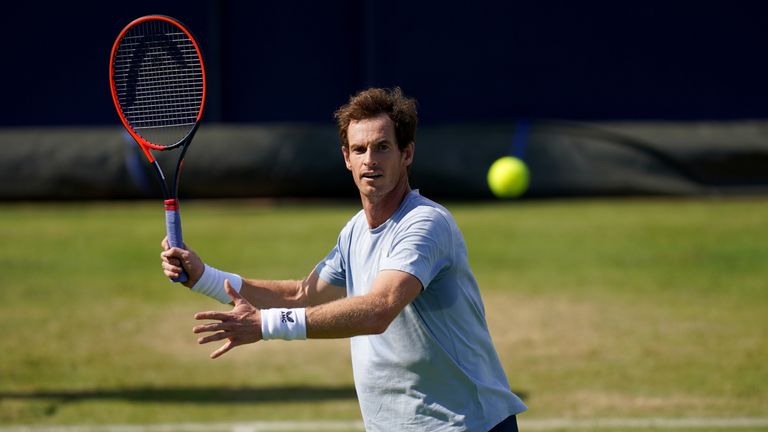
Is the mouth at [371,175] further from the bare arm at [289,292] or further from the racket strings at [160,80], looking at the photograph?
the racket strings at [160,80]

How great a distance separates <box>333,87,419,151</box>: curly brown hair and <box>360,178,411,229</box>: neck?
0.51ft

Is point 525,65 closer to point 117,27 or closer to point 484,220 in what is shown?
point 484,220

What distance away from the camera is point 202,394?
7844mm

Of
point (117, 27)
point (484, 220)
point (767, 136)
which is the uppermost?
point (117, 27)

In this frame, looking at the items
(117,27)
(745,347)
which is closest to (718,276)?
(745,347)

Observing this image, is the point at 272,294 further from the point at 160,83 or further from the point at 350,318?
the point at 160,83

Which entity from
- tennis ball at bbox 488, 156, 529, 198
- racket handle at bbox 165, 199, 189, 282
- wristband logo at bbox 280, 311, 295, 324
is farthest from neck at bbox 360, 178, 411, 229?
tennis ball at bbox 488, 156, 529, 198

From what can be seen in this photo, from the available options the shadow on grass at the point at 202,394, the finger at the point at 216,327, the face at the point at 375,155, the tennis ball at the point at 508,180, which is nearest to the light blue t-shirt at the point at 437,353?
the face at the point at 375,155

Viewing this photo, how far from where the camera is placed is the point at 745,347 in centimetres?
869

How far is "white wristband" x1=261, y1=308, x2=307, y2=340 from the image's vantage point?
11.6 ft

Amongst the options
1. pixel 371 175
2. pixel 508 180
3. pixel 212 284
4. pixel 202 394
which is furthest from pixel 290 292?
pixel 508 180

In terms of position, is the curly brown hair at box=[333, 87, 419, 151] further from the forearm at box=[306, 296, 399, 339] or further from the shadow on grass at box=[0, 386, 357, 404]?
the shadow on grass at box=[0, 386, 357, 404]

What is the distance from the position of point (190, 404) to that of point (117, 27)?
1126 cm

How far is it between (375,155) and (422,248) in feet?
1.30
